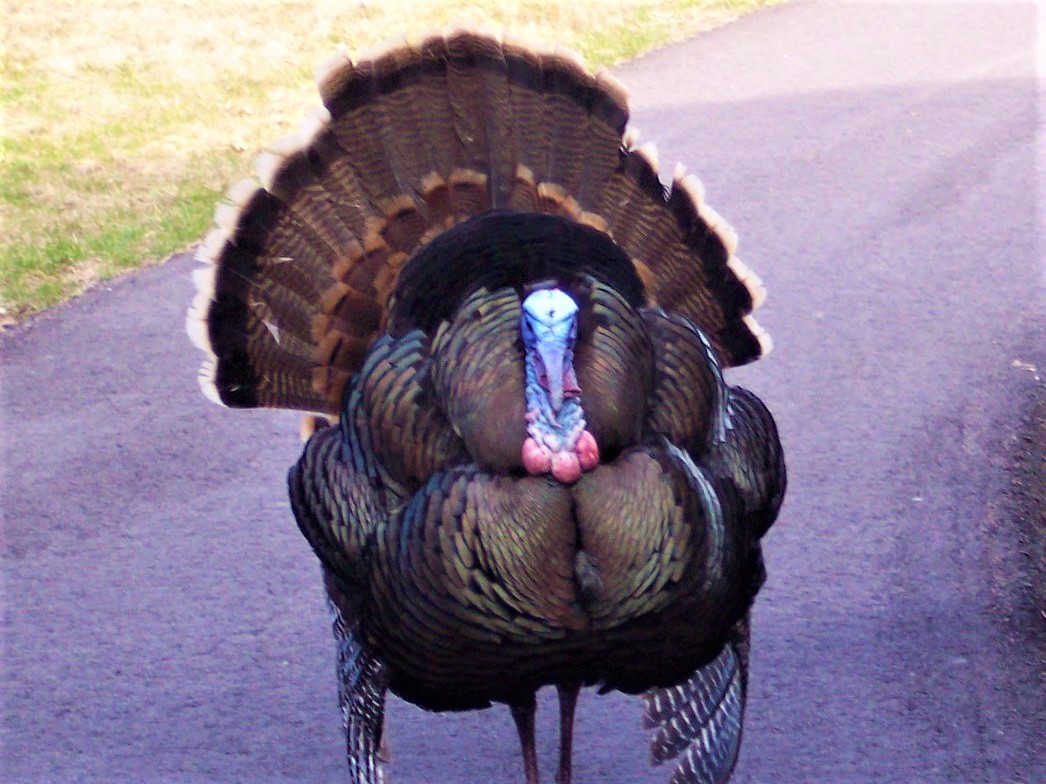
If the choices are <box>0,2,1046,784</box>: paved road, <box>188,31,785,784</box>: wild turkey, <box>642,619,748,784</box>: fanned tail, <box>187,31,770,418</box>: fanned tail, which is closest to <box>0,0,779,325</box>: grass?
<box>0,2,1046,784</box>: paved road

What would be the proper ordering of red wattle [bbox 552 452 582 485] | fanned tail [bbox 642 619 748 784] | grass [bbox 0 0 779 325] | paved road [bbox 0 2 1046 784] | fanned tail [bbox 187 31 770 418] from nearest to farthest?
red wattle [bbox 552 452 582 485], fanned tail [bbox 642 619 748 784], fanned tail [bbox 187 31 770 418], paved road [bbox 0 2 1046 784], grass [bbox 0 0 779 325]

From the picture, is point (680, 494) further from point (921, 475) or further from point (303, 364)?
point (921, 475)

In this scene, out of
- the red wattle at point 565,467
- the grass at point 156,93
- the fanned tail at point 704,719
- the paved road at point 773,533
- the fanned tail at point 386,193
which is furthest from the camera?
the grass at point 156,93

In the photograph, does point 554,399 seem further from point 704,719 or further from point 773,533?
point 773,533

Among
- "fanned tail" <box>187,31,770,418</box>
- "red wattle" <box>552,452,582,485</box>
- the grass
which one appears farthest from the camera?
the grass

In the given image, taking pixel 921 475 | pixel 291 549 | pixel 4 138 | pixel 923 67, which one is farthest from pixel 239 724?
pixel 923 67

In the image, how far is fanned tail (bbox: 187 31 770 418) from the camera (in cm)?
337

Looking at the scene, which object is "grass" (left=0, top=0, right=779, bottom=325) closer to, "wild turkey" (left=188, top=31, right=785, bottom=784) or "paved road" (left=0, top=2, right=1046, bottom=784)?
"paved road" (left=0, top=2, right=1046, bottom=784)

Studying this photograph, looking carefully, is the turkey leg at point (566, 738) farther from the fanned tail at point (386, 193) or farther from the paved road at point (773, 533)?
the fanned tail at point (386, 193)

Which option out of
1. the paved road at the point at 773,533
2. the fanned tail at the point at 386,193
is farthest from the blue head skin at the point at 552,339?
the paved road at the point at 773,533

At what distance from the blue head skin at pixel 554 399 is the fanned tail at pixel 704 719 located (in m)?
0.89

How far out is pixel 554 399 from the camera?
2600mm

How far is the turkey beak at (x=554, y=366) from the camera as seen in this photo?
8.48 feet

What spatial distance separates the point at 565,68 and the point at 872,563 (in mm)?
1916
